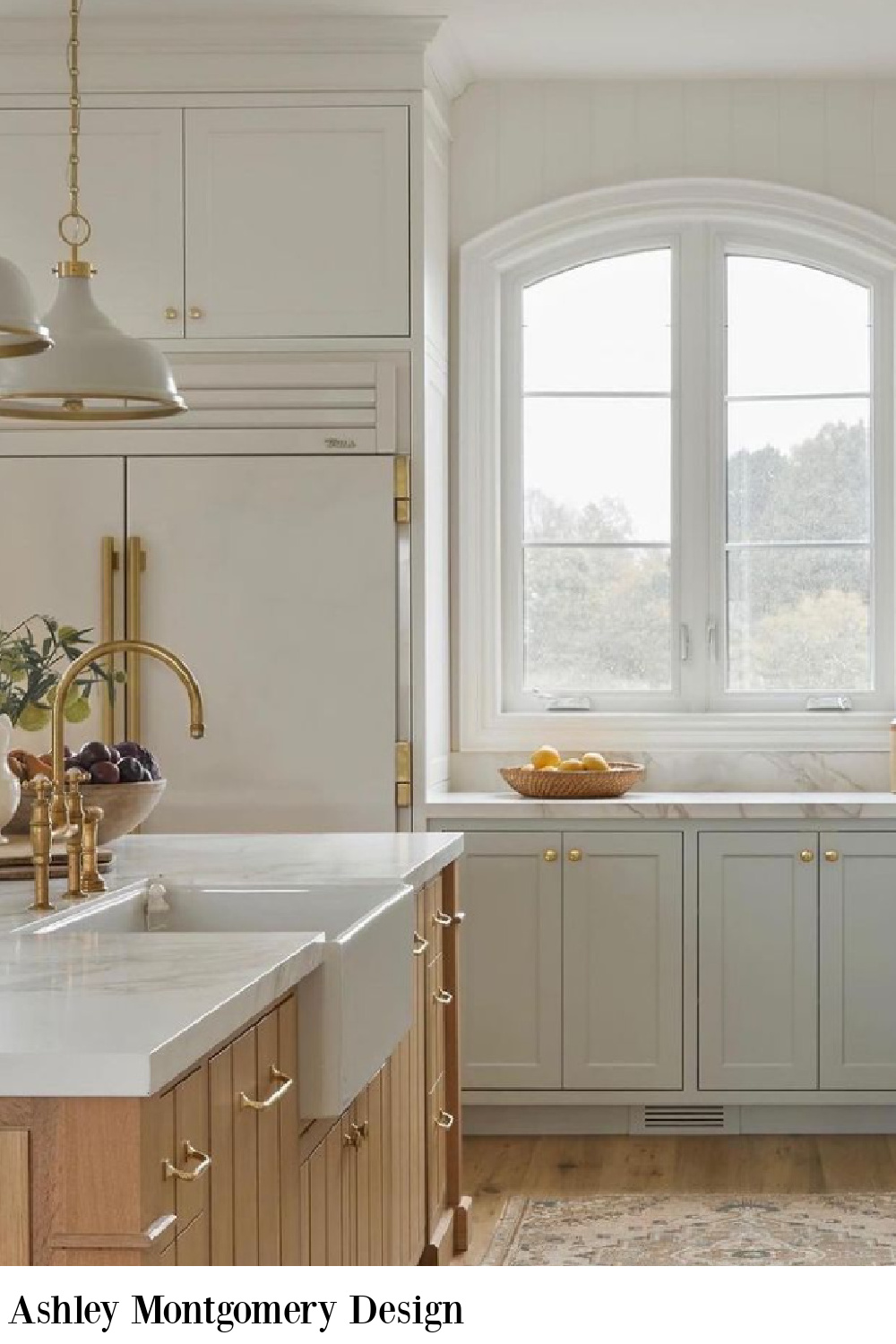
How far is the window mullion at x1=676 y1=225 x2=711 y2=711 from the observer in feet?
16.3

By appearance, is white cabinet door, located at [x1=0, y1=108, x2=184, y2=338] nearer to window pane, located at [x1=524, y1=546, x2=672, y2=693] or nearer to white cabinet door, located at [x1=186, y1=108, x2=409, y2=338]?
white cabinet door, located at [x1=186, y1=108, x2=409, y2=338]

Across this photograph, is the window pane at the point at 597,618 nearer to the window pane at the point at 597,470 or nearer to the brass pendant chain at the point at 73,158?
the window pane at the point at 597,470

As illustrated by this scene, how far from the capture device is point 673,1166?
4.22 metres

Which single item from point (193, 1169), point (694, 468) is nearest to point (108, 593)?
point (694, 468)

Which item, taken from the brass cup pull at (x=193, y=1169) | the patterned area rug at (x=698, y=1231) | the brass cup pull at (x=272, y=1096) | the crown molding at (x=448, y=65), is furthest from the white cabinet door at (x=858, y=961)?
the brass cup pull at (x=193, y=1169)

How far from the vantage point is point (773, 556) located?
498 centimetres

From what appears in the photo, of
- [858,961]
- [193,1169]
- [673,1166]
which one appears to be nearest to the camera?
[193,1169]

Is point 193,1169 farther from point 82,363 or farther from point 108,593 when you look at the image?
point 108,593

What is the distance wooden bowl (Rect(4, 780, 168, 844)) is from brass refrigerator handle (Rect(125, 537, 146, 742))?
1.34m

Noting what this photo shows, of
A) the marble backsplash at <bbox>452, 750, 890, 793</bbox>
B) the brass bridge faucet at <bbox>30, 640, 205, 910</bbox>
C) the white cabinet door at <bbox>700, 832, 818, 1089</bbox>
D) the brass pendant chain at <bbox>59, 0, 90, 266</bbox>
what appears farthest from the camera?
the marble backsplash at <bbox>452, 750, 890, 793</bbox>

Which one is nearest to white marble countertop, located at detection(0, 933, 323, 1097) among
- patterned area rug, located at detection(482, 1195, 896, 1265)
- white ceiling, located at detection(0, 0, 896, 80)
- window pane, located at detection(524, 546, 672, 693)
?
patterned area rug, located at detection(482, 1195, 896, 1265)

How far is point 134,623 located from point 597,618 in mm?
1367
